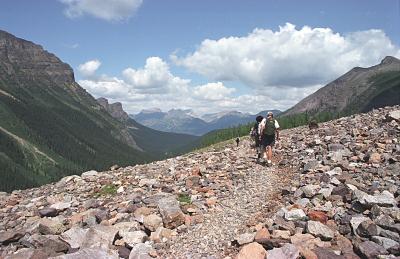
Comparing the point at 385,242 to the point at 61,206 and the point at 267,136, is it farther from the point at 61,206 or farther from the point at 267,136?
the point at 267,136

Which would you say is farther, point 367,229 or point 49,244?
point 49,244

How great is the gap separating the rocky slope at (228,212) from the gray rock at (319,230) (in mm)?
35

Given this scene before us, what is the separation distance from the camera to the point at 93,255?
1296 cm

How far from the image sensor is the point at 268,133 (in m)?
26.9

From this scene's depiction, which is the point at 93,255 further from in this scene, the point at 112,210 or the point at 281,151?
the point at 281,151

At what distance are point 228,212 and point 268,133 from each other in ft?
36.1

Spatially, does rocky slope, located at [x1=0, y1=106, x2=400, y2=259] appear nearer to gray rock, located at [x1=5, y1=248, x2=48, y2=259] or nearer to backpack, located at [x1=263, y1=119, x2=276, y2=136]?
gray rock, located at [x1=5, y1=248, x2=48, y2=259]

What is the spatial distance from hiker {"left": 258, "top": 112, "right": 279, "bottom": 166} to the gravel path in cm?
Result: 357

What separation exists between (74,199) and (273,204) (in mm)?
10446

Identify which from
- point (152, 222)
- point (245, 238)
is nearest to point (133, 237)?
point (152, 222)

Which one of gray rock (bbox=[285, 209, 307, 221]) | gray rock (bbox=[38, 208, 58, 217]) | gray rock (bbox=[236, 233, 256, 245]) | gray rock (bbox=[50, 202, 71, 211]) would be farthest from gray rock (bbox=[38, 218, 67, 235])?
gray rock (bbox=[285, 209, 307, 221])

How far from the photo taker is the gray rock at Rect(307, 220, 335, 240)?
13482mm

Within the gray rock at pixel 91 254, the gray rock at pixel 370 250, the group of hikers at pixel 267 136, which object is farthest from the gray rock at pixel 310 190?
the gray rock at pixel 91 254

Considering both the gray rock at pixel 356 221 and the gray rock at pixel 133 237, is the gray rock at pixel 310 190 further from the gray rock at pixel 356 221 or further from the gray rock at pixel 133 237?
the gray rock at pixel 133 237
